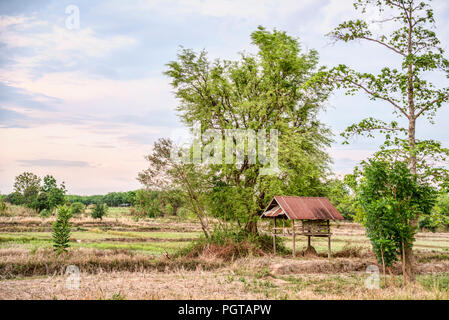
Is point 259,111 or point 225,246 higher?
point 259,111

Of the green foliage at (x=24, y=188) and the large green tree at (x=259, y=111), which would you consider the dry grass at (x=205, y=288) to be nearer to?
the large green tree at (x=259, y=111)

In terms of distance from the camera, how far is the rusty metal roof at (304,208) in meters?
18.3

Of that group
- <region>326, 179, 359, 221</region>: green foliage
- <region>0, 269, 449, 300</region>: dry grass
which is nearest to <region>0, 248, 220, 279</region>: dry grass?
<region>0, 269, 449, 300</region>: dry grass

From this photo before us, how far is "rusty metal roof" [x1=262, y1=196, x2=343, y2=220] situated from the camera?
18.3 metres

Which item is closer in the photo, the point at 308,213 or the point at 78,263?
the point at 78,263

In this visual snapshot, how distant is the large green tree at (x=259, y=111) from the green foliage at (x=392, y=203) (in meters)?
8.15

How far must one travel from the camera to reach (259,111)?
22.3 meters

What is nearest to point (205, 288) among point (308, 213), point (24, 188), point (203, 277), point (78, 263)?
point (203, 277)

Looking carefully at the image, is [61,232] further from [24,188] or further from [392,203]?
[24,188]

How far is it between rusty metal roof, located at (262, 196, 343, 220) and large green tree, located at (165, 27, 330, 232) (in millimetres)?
1581

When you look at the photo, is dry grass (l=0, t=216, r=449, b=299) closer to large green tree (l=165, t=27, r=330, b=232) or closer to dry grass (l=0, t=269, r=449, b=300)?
dry grass (l=0, t=269, r=449, b=300)

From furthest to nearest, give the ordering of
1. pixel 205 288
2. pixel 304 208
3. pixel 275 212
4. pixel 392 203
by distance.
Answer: pixel 275 212, pixel 304 208, pixel 392 203, pixel 205 288

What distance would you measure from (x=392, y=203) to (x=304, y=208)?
721cm

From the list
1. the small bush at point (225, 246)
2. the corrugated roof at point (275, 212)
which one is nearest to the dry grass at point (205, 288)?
the small bush at point (225, 246)
